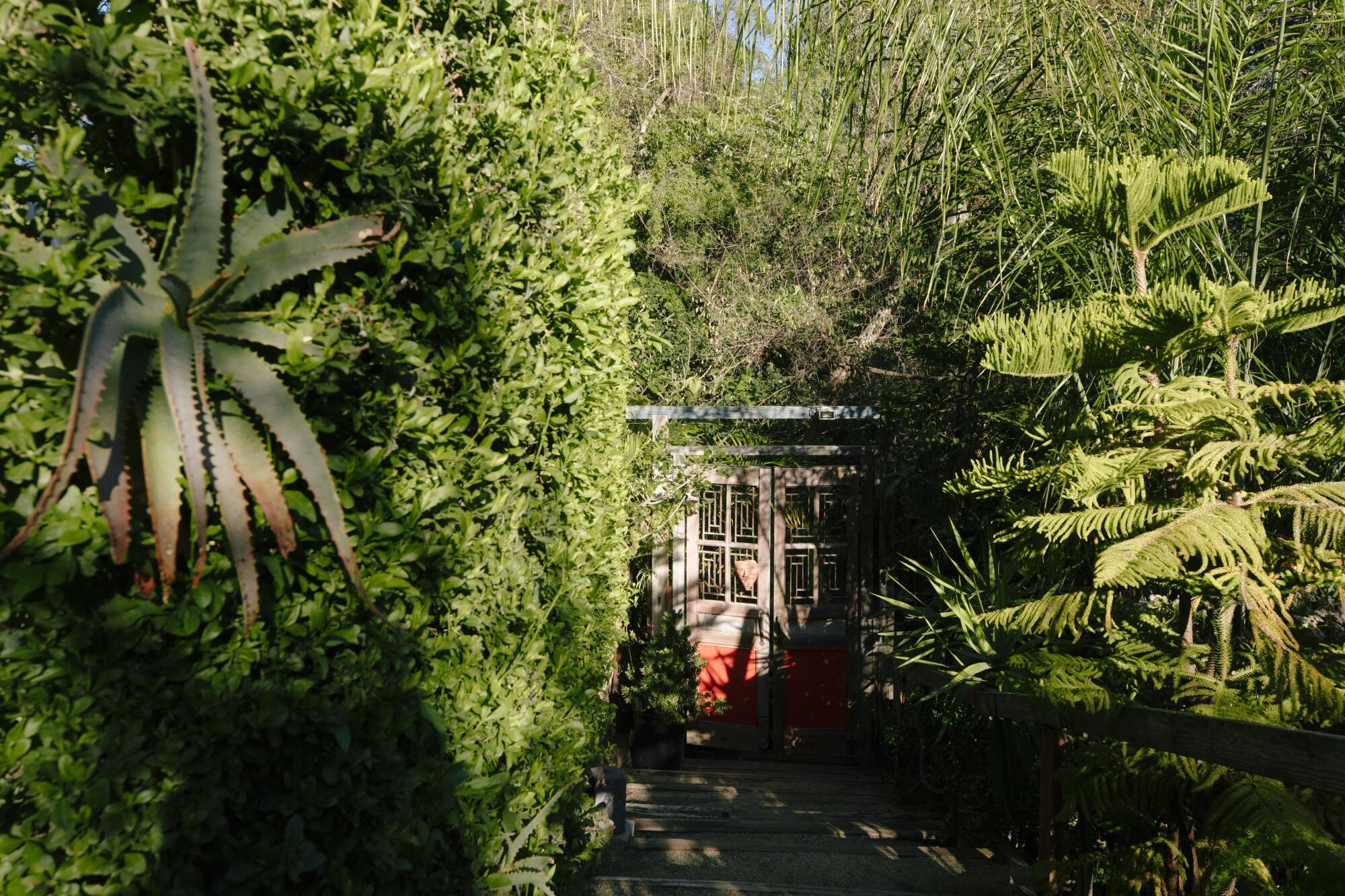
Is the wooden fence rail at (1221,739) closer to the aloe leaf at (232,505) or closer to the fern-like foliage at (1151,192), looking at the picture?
the fern-like foliage at (1151,192)

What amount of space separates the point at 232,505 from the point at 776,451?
18.4 feet

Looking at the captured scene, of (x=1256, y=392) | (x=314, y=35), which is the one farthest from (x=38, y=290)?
(x=1256, y=392)

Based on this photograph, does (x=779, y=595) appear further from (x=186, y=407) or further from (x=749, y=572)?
(x=186, y=407)

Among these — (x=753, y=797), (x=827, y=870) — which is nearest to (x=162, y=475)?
(x=827, y=870)

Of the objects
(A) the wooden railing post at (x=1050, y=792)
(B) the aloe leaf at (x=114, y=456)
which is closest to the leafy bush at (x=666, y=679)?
(A) the wooden railing post at (x=1050, y=792)

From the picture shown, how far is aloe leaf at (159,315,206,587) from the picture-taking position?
43.4 inches

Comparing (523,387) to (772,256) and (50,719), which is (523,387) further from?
(772,256)

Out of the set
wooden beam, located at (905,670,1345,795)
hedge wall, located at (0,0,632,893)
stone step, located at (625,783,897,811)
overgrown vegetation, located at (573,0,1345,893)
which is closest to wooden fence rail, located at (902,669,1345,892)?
wooden beam, located at (905,670,1345,795)

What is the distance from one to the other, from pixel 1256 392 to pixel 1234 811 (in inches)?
34.5

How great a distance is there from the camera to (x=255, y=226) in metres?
1.29

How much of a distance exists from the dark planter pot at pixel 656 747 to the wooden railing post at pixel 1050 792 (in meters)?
3.65

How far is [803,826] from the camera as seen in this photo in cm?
451

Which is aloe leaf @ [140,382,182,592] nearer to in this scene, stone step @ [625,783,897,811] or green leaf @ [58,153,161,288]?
green leaf @ [58,153,161,288]

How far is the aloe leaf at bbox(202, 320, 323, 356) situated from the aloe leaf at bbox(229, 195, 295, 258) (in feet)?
0.36
